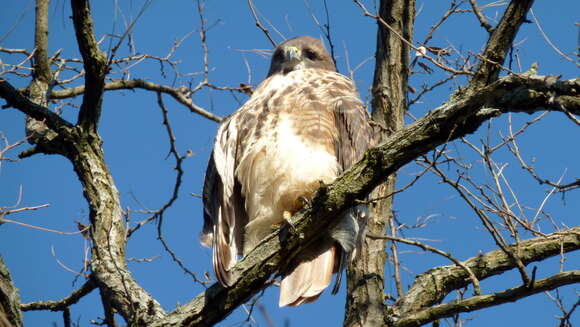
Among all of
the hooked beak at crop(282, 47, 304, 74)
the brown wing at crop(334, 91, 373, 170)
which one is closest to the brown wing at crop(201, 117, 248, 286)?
the brown wing at crop(334, 91, 373, 170)

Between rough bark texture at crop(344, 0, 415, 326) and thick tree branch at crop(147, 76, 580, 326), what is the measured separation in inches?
26.0

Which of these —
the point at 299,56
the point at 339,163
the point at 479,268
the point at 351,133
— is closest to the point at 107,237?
the point at 339,163

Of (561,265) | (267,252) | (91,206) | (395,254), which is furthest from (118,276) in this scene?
(561,265)

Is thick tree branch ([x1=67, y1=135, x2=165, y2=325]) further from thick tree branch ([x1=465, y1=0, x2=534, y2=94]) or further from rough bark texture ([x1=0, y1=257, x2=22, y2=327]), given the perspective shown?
thick tree branch ([x1=465, y1=0, x2=534, y2=94])

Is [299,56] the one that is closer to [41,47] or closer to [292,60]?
[292,60]

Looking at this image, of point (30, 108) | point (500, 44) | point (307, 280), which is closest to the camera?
point (500, 44)

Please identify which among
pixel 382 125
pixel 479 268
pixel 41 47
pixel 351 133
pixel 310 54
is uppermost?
pixel 310 54

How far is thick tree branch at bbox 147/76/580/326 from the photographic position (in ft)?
9.15

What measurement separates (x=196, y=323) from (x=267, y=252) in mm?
460

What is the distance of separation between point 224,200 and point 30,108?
1.27 m

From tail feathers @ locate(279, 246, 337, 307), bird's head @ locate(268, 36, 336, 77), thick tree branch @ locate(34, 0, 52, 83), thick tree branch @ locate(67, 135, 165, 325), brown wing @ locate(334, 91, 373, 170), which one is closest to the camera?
thick tree branch @ locate(67, 135, 165, 325)

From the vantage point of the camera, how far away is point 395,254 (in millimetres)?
4449

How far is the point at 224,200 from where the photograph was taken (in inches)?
159

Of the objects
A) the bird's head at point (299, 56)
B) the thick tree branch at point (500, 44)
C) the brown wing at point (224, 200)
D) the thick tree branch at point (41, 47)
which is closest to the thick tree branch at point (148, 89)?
the thick tree branch at point (41, 47)
